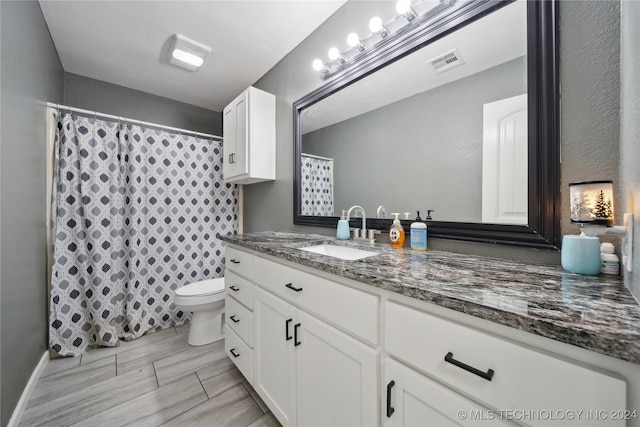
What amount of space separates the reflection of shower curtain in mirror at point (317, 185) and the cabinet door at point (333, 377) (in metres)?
0.92

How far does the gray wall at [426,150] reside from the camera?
1007mm

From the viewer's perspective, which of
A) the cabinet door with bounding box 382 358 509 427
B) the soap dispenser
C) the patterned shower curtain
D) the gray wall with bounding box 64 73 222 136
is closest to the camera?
the cabinet door with bounding box 382 358 509 427

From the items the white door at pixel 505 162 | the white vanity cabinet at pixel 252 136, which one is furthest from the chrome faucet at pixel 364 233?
the white vanity cabinet at pixel 252 136

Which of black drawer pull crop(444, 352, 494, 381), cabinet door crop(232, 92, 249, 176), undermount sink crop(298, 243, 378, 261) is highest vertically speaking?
cabinet door crop(232, 92, 249, 176)

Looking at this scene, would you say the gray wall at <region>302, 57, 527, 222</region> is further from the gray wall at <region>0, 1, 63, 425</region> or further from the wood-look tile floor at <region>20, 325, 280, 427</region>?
the gray wall at <region>0, 1, 63, 425</region>

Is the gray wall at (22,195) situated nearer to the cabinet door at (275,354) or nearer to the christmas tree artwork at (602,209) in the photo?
the cabinet door at (275,354)

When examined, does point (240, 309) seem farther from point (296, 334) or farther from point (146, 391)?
point (146, 391)

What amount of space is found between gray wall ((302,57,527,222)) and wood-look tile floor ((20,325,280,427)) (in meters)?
1.30

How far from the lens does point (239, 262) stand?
1.47 m

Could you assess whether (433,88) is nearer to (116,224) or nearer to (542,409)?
(542,409)

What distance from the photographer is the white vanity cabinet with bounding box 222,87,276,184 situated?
2.00 metres

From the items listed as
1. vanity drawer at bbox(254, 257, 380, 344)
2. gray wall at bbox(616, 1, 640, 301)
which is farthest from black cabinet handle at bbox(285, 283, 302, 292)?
gray wall at bbox(616, 1, 640, 301)

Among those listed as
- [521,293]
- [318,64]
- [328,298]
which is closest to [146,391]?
[328,298]

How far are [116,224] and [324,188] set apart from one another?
5.99 feet
